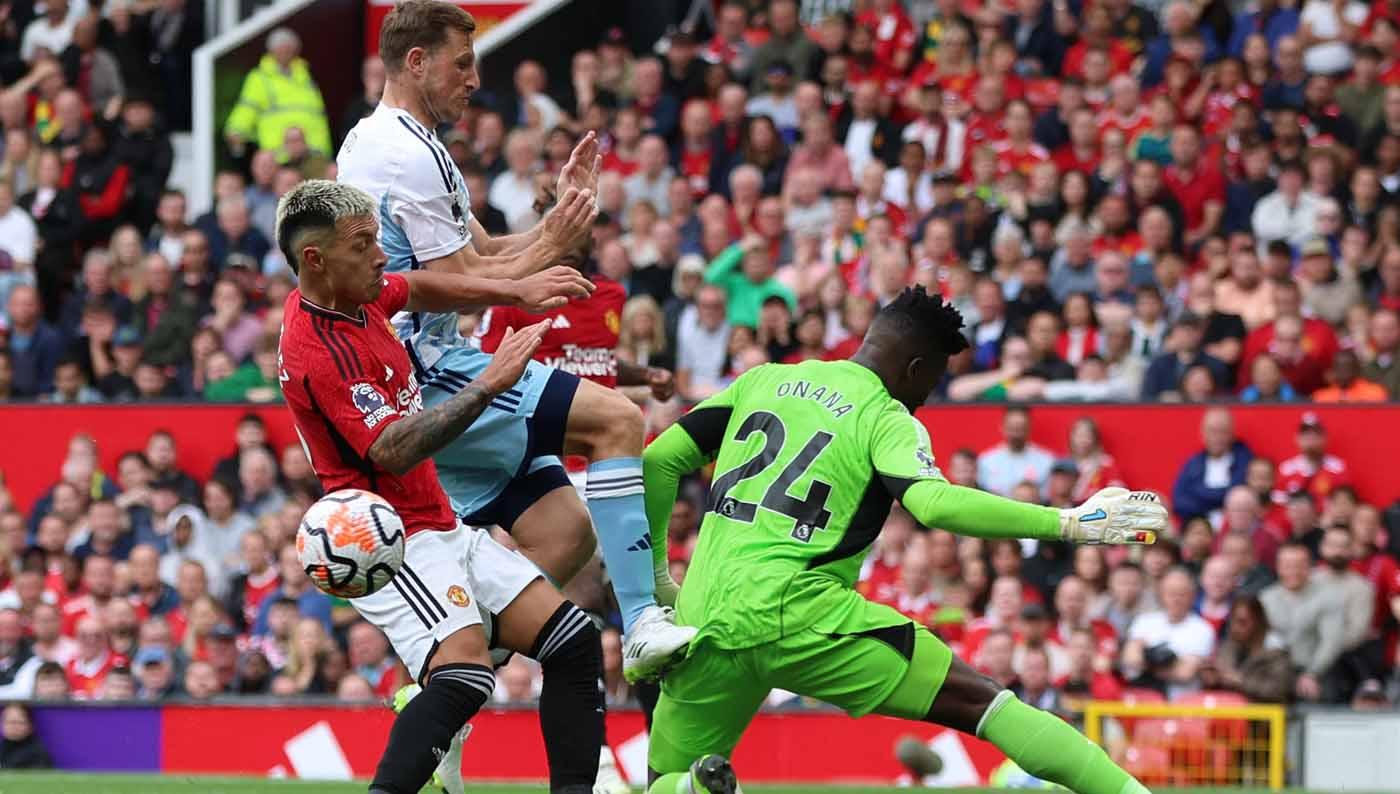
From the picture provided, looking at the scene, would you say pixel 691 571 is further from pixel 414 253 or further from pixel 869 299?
pixel 869 299

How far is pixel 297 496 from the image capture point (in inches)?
632

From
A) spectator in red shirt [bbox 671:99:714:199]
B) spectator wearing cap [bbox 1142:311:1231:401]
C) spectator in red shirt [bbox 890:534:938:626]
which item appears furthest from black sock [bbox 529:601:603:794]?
spectator in red shirt [bbox 671:99:714:199]

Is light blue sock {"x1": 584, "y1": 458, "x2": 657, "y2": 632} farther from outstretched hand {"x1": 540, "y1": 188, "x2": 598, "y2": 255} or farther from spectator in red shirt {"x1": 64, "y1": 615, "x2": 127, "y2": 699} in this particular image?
spectator in red shirt {"x1": 64, "y1": 615, "x2": 127, "y2": 699}

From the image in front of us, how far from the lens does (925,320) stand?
7574 mm

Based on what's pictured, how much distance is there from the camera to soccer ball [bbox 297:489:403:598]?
699 cm

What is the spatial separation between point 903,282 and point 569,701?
28.4 ft

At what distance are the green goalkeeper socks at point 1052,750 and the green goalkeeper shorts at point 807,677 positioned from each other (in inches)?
8.9

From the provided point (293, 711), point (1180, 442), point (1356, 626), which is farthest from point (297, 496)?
point (1356, 626)

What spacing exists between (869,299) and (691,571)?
8.39 meters

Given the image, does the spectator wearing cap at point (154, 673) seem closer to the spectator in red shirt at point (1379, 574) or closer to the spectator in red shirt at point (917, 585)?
the spectator in red shirt at point (917, 585)

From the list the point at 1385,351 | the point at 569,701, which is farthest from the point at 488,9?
the point at 569,701

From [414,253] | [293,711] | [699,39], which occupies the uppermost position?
[699,39]

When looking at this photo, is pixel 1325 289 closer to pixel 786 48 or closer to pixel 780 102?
pixel 780 102

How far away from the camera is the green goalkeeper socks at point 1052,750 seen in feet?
23.9
